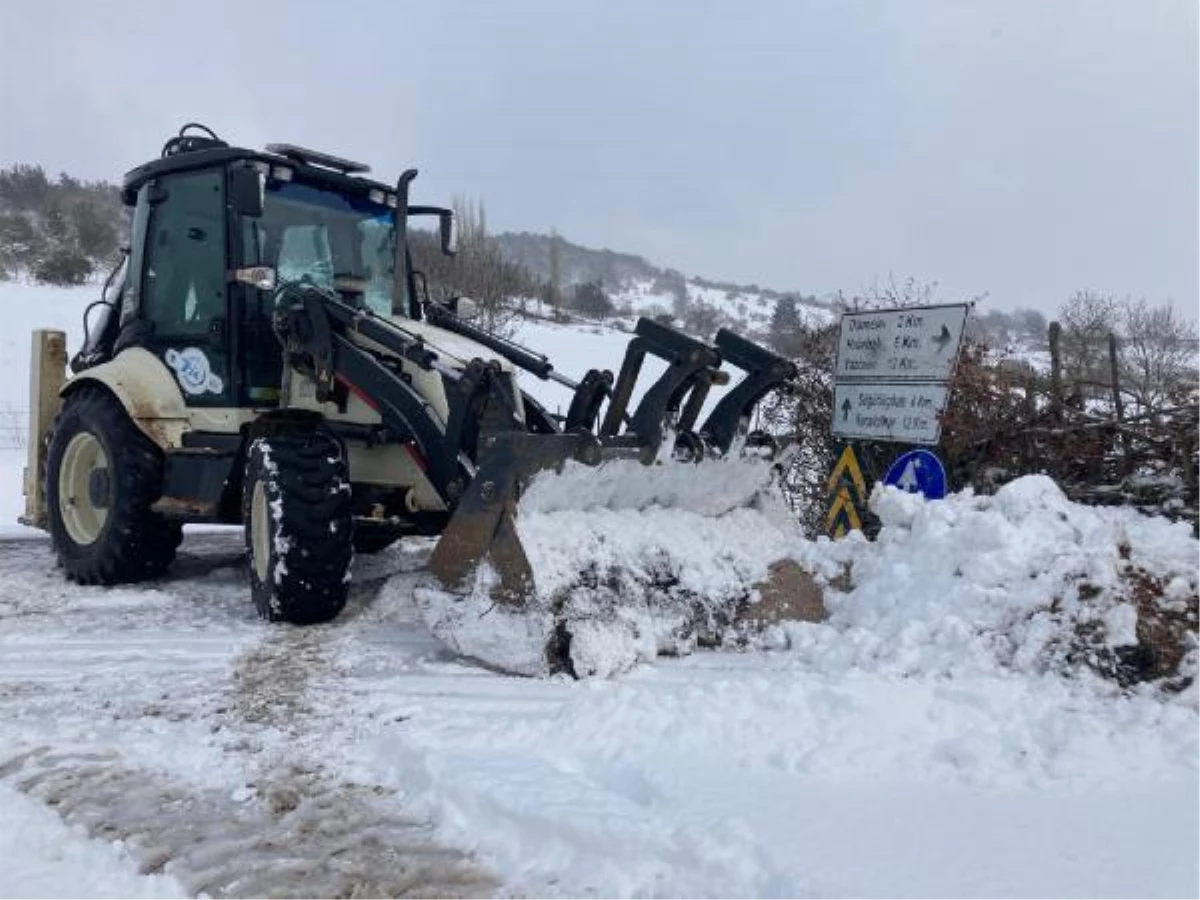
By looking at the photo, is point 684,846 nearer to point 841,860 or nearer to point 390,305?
point 841,860

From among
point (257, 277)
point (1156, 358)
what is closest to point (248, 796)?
point (257, 277)

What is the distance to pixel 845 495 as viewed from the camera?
6801mm

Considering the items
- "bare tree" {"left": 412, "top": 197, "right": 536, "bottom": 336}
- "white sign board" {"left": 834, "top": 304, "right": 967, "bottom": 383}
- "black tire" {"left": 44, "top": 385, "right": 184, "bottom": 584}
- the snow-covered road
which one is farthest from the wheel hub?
"bare tree" {"left": 412, "top": 197, "right": 536, "bottom": 336}

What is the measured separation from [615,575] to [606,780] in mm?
1471

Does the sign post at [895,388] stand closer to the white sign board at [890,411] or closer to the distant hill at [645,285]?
the white sign board at [890,411]

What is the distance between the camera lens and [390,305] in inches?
284

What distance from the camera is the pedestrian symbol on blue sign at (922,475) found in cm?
597

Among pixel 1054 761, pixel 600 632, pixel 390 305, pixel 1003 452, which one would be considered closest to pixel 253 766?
pixel 600 632

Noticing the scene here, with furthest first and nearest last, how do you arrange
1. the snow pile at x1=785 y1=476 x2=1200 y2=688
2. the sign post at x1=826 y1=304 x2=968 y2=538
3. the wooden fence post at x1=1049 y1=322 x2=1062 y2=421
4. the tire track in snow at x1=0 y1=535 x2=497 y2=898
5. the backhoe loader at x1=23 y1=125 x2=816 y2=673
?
the wooden fence post at x1=1049 y1=322 x2=1062 y2=421 → the sign post at x1=826 y1=304 x2=968 y2=538 → the backhoe loader at x1=23 y1=125 x2=816 y2=673 → the snow pile at x1=785 y1=476 x2=1200 y2=688 → the tire track in snow at x1=0 y1=535 x2=497 y2=898

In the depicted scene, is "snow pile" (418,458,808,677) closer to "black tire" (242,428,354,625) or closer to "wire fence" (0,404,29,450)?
"black tire" (242,428,354,625)

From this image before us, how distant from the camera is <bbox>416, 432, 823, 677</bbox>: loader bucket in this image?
4.51 meters

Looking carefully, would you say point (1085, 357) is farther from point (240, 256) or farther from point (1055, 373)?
point (240, 256)

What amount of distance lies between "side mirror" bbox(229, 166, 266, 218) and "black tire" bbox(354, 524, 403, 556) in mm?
1935

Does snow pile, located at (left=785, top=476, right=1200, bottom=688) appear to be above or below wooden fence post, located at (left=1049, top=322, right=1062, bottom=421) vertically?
below
